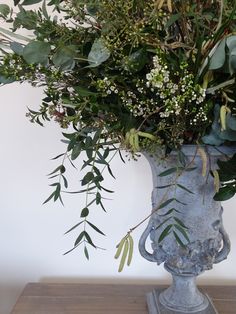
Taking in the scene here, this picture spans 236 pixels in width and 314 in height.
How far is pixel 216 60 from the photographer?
1.94ft

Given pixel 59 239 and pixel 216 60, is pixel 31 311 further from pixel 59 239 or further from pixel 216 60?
pixel 216 60

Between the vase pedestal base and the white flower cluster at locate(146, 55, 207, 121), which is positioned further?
the vase pedestal base

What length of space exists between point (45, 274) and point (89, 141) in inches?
26.9

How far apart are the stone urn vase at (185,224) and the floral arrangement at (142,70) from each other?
47 mm

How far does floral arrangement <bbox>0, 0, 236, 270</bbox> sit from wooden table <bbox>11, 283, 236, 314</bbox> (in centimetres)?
39

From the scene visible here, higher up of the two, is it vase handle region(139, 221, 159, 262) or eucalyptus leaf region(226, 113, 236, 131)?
eucalyptus leaf region(226, 113, 236, 131)

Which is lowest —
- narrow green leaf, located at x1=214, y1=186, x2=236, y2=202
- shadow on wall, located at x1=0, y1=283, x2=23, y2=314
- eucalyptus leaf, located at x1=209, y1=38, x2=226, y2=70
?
shadow on wall, located at x1=0, y1=283, x2=23, y2=314

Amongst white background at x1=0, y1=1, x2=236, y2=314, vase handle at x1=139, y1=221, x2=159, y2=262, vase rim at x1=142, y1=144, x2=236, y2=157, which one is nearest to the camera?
vase rim at x1=142, y1=144, x2=236, y2=157

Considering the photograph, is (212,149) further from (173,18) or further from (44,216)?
(44,216)

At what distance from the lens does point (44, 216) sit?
3.90 feet

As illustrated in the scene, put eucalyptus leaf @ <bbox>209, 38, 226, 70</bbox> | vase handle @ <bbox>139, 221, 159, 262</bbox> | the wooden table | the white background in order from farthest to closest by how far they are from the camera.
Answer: the white background
the wooden table
vase handle @ <bbox>139, 221, 159, 262</bbox>
eucalyptus leaf @ <bbox>209, 38, 226, 70</bbox>

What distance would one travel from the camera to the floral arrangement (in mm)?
611

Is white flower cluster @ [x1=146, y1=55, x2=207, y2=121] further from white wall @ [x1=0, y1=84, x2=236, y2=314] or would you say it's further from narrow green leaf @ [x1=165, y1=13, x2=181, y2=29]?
white wall @ [x1=0, y1=84, x2=236, y2=314]

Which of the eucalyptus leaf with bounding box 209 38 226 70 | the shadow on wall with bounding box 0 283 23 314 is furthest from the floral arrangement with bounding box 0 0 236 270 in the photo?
the shadow on wall with bounding box 0 283 23 314
